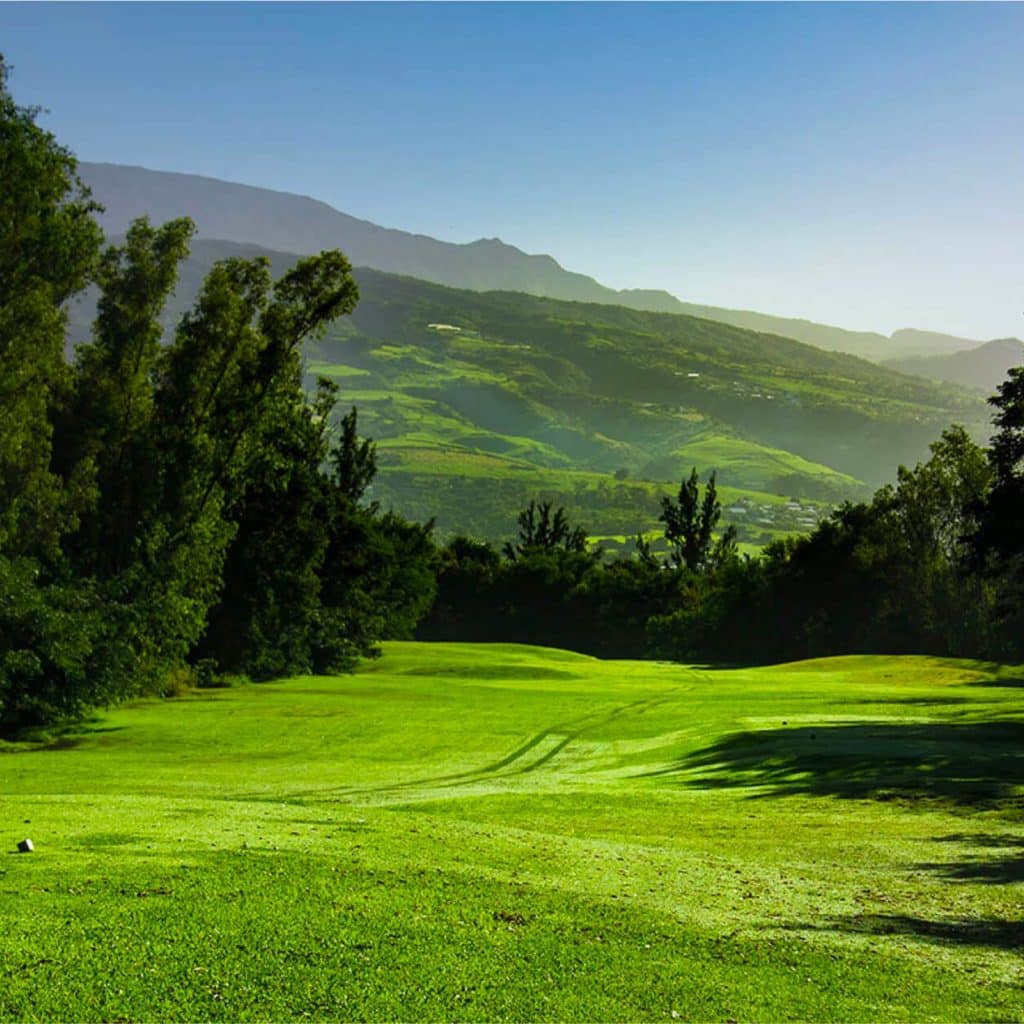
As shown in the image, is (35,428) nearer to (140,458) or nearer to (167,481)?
(140,458)

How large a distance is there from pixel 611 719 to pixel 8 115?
2950 centimetres

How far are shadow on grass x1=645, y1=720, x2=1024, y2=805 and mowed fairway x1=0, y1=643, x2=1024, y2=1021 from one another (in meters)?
0.15

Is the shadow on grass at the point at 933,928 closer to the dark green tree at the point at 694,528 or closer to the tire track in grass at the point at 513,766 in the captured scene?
the tire track in grass at the point at 513,766

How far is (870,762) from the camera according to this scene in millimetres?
26578

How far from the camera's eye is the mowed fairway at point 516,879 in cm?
916

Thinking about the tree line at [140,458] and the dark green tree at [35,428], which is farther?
the tree line at [140,458]

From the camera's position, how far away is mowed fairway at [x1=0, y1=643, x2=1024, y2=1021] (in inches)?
361

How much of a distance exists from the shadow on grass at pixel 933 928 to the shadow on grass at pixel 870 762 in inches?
388

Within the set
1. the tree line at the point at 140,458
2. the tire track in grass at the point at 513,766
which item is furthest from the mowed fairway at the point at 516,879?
the tree line at the point at 140,458

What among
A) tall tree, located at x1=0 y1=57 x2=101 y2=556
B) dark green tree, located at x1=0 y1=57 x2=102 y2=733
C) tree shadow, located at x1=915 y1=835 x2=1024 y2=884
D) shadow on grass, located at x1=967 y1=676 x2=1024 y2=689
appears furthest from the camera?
shadow on grass, located at x1=967 y1=676 x2=1024 y2=689

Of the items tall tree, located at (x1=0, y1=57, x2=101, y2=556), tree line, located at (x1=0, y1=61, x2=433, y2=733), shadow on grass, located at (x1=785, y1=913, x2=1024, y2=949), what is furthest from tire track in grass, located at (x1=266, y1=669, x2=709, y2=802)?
tall tree, located at (x1=0, y1=57, x2=101, y2=556)

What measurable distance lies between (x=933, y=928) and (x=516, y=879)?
16.0 feet

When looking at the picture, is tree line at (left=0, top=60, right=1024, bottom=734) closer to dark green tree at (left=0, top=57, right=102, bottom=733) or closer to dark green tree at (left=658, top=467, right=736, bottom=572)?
dark green tree at (left=0, top=57, right=102, bottom=733)

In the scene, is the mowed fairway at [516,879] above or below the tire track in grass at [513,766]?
above
